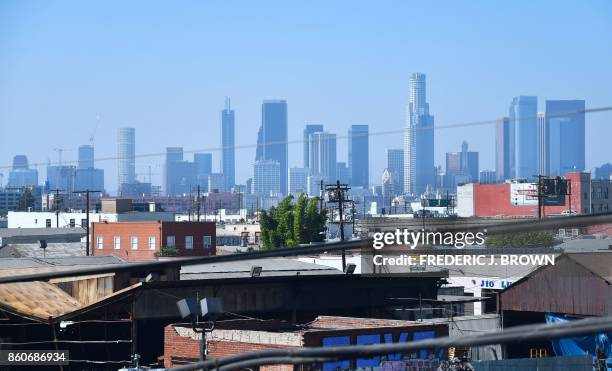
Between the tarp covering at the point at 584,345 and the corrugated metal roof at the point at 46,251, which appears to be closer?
the tarp covering at the point at 584,345

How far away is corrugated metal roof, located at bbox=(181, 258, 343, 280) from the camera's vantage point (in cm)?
3279

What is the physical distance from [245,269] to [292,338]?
1954cm

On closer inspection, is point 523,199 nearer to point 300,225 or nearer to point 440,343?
point 300,225

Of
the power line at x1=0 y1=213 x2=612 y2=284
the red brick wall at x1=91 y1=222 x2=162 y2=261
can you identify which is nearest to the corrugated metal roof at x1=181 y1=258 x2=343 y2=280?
the red brick wall at x1=91 y1=222 x2=162 y2=261

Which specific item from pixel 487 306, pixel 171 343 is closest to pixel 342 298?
pixel 487 306

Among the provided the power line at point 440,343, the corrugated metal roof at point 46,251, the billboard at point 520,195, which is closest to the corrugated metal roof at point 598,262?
the power line at point 440,343

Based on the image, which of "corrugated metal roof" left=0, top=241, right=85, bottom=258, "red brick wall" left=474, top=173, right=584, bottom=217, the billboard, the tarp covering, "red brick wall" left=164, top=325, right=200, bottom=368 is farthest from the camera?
the billboard

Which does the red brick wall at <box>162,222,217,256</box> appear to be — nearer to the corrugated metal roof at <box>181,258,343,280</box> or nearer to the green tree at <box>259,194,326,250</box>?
the green tree at <box>259,194,326,250</box>

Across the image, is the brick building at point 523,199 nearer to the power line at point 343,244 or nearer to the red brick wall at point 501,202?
the red brick wall at point 501,202

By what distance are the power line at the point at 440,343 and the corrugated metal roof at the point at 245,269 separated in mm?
25838

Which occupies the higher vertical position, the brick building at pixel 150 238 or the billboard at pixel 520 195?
the billboard at pixel 520 195

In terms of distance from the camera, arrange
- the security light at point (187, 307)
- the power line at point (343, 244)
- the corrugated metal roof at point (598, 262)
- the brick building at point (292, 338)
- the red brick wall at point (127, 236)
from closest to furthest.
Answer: the power line at point (343, 244), the security light at point (187, 307), the brick building at point (292, 338), the corrugated metal roof at point (598, 262), the red brick wall at point (127, 236)

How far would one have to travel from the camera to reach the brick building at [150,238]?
56906mm

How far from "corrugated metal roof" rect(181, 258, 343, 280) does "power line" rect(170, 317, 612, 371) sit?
25.8m
